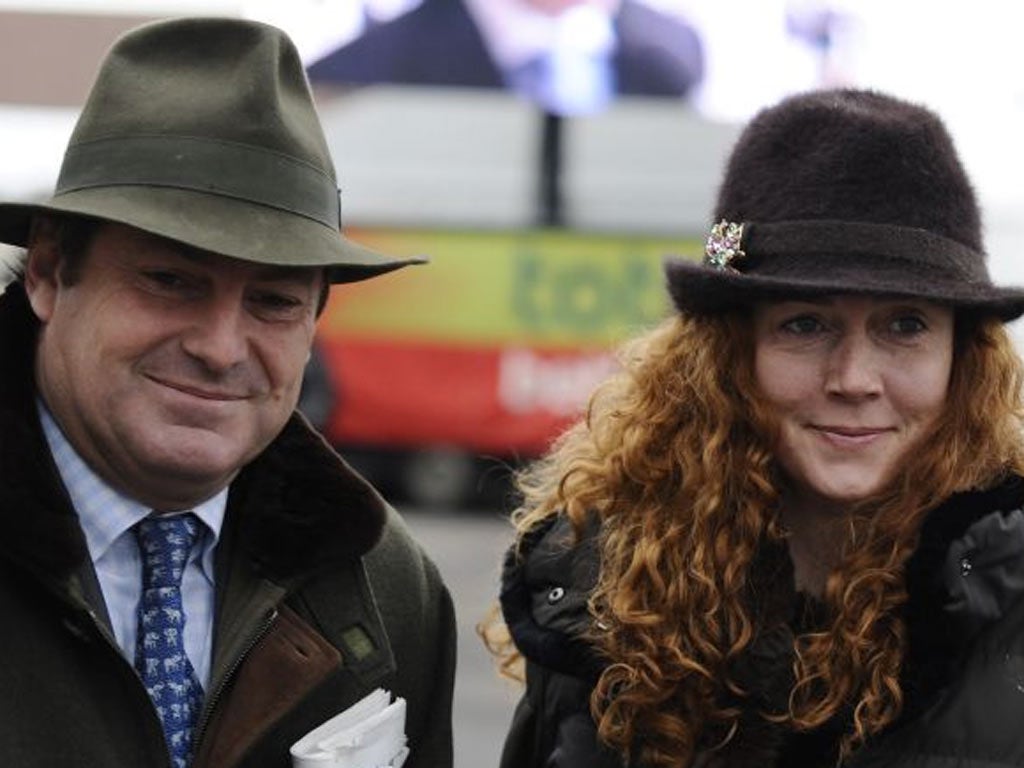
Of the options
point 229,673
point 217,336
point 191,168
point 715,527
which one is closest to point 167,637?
point 229,673

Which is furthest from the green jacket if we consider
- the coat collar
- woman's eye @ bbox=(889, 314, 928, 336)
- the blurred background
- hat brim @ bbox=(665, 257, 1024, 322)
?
the blurred background

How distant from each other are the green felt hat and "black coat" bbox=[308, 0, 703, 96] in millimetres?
11101

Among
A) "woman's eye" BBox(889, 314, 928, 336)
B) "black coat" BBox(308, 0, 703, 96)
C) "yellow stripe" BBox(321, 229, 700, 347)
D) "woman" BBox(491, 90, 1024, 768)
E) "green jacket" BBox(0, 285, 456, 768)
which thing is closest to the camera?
"green jacket" BBox(0, 285, 456, 768)

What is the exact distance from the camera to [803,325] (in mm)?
3350

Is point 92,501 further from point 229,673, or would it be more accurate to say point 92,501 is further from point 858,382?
point 858,382

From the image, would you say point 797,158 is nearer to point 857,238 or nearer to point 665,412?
point 857,238

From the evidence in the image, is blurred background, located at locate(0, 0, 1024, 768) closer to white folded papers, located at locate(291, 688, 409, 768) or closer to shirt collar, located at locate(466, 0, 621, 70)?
shirt collar, located at locate(466, 0, 621, 70)

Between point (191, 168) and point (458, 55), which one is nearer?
point (191, 168)

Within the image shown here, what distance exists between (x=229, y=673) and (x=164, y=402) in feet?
1.38

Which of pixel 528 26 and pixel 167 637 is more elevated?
pixel 528 26

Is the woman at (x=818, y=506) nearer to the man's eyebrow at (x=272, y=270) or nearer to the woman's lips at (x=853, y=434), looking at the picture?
the woman's lips at (x=853, y=434)

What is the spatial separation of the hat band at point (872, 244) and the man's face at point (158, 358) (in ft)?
2.56

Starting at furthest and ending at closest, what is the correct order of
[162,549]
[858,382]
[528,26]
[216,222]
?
[528,26], [858,382], [162,549], [216,222]

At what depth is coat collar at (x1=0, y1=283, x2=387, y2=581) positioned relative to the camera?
9.81 ft
